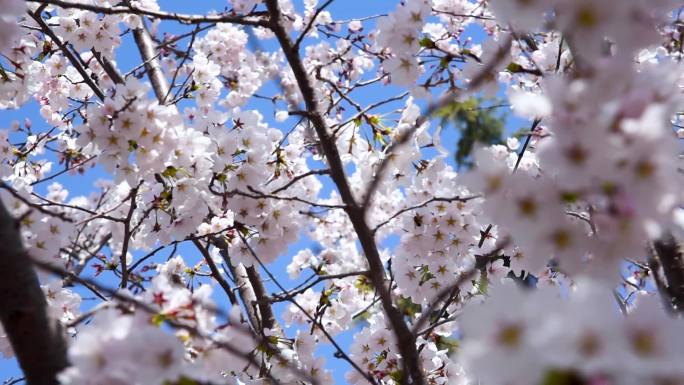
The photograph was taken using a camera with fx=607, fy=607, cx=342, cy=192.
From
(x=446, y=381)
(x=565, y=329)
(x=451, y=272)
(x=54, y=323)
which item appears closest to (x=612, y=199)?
(x=565, y=329)

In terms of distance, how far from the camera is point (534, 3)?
108cm

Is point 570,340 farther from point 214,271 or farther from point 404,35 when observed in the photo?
point 214,271

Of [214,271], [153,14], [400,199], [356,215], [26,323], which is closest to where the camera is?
[26,323]

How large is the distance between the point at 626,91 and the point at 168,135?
6.32 feet

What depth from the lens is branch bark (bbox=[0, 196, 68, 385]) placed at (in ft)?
4.71

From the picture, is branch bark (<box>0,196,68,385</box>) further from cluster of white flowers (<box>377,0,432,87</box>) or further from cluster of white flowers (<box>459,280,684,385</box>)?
cluster of white flowers (<box>377,0,432,87</box>)

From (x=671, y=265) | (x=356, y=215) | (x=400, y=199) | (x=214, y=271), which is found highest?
(x=400, y=199)

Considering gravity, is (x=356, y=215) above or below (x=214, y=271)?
below

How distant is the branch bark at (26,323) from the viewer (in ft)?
4.71

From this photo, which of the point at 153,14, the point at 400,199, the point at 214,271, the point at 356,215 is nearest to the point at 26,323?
the point at 356,215

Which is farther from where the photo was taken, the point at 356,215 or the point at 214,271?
the point at 214,271

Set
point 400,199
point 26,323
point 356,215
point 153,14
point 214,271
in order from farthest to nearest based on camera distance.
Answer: point 400,199
point 214,271
point 153,14
point 356,215
point 26,323

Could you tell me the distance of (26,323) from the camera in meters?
1.44

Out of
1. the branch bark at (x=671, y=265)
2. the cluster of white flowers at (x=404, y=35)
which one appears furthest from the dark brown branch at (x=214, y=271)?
the branch bark at (x=671, y=265)
